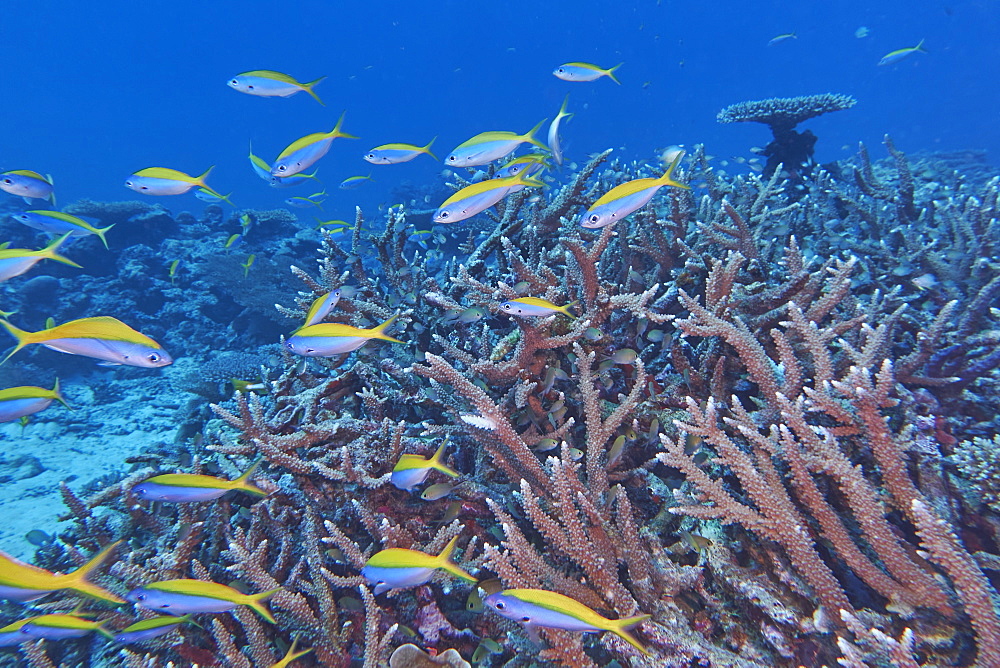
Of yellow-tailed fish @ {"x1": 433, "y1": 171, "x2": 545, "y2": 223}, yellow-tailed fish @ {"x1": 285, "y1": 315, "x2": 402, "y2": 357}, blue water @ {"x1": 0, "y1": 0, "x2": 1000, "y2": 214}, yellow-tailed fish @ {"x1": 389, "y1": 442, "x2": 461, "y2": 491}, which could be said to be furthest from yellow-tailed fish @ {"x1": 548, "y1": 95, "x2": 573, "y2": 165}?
blue water @ {"x1": 0, "y1": 0, "x2": 1000, "y2": 214}

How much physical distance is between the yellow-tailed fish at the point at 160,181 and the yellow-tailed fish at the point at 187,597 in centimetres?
313

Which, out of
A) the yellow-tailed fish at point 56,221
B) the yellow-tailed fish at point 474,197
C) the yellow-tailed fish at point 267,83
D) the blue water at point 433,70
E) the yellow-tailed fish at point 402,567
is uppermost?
the blue water at point 433,70

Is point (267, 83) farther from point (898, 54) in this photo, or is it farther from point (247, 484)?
point (898, 54)

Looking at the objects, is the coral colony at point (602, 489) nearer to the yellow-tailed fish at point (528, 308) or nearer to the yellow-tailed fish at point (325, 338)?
the yellow-tailed fish at point (325, 338)

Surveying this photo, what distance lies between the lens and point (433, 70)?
358 ft

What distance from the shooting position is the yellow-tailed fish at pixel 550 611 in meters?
1.43

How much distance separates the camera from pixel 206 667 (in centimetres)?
230

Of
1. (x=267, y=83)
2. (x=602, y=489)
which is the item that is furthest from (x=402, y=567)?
(x=267, y=83)

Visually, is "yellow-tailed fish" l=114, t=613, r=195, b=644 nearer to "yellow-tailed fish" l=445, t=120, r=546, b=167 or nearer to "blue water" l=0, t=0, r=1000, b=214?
"yellow-tailed fish" l=445, t=120, r=546, b=167

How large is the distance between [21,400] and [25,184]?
9.87ft

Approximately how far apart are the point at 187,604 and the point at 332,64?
13986cm

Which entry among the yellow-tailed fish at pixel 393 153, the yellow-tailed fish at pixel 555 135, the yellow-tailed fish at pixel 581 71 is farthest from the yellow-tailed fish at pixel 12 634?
the yellow-tailed fish at pixel 581 71

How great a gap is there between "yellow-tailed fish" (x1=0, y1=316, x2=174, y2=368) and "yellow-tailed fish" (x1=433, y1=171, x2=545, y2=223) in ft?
5.78

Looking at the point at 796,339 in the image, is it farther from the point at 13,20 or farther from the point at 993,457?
the point at 13,20
